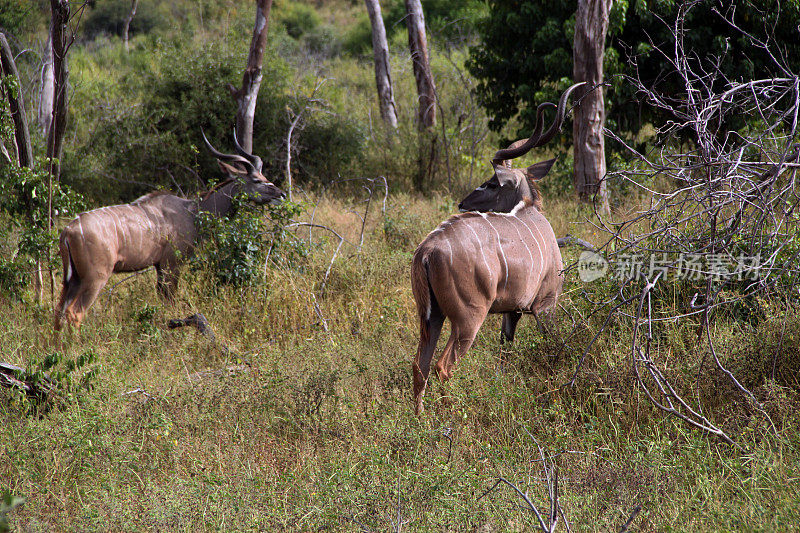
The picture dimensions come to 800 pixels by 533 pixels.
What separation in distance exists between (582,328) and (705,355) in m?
0.75

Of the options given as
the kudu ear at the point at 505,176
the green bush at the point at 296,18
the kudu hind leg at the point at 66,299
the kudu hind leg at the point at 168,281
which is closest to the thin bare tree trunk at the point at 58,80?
the kudu hind leg at the point at 66,299

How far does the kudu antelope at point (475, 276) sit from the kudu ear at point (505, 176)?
0.82 ft

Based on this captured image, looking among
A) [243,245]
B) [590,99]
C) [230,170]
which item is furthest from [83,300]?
[590,99]

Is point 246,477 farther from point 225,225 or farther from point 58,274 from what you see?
point 58,274

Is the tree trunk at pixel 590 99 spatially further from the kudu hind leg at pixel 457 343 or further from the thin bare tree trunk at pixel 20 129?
the thin bare tree trunk at pixel 20 129

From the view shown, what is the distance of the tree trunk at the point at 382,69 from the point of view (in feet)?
39.7

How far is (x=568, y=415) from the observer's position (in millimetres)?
3664

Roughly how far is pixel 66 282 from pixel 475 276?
356 cm

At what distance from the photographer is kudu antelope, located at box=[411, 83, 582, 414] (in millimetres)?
3662

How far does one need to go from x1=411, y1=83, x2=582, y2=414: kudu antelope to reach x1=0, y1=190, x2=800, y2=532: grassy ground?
0.78ft

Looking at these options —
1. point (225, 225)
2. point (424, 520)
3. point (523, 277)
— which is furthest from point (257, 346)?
point (424, 520)

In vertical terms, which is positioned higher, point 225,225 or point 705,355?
point 225,225

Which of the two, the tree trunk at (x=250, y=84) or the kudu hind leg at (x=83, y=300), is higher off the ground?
the tree trunk at (x=250, y=84)

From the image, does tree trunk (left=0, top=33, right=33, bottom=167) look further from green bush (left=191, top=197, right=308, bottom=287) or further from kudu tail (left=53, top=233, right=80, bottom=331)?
green bush (left=191, top=197, right=308, bottom=287)
